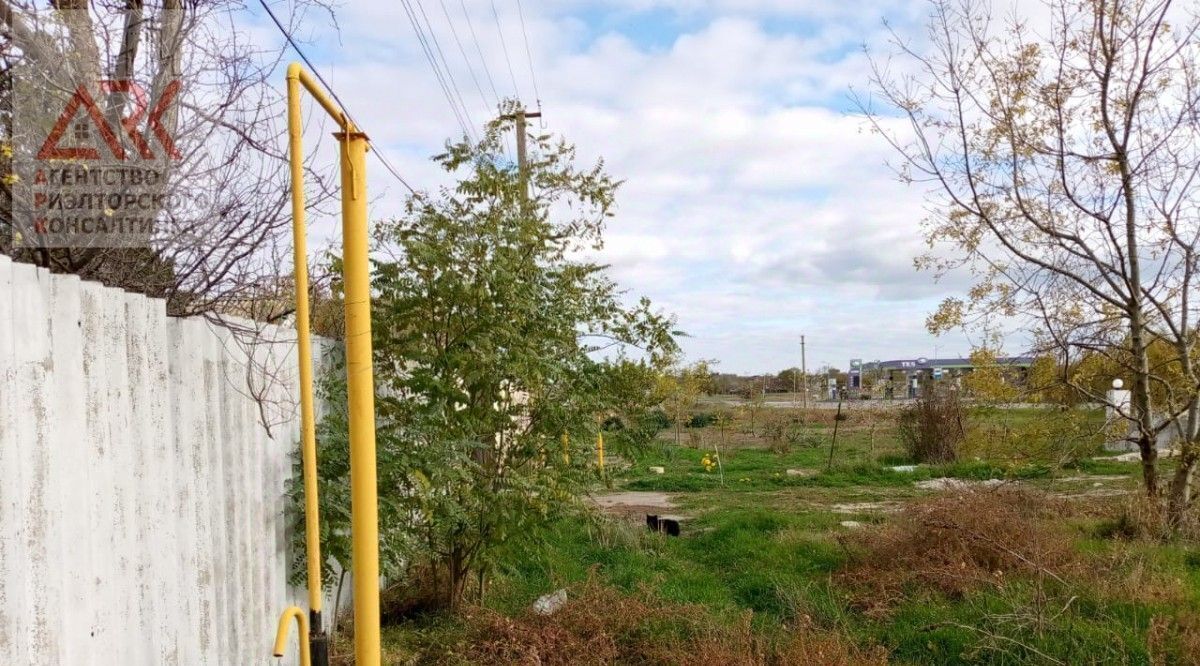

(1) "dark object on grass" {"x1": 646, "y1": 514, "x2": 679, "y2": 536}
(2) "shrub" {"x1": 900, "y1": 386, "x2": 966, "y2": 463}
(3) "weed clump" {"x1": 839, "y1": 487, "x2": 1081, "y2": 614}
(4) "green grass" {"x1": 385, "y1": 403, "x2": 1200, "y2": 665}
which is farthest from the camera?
(2) "shrub" {"x1": 900, "y1": 386, "x2": 966, "y2": 463}

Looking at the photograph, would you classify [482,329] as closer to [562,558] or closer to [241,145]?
[241,145]

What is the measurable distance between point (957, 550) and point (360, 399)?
5451 millimetres

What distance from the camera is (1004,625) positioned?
4938mm

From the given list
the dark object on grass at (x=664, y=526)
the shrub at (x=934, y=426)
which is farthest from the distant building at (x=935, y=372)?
the dark object on grass at (x=664, y=526)

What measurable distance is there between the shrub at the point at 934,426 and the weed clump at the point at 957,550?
31.6 feet

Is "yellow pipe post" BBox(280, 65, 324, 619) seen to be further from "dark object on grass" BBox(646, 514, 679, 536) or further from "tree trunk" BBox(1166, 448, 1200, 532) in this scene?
"tree trunk" BBox(1166, 448, 1200, 532)

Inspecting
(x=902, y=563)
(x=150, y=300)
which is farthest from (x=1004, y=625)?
(x=150, y=300)

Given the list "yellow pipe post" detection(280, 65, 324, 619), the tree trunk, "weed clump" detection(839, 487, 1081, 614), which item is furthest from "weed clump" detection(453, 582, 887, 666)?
the tree trunk

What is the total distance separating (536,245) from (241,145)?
7.77ft

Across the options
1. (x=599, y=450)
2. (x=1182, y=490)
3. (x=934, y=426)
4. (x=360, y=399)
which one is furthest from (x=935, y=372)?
(x=360, y=399)

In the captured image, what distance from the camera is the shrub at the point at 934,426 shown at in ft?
55.1

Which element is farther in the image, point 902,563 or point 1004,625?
point 902,563

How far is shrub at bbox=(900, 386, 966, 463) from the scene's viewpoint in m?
16.8

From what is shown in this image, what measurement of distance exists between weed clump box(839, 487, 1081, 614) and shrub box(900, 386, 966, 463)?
380 inches
